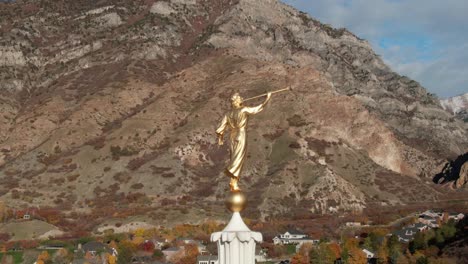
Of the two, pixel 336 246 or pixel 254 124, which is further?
pixel 254 124

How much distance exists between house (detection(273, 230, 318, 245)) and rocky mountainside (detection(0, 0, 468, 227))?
7.87 metres

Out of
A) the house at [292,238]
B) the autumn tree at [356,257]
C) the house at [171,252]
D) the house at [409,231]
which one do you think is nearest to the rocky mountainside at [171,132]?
the house at [292,238]

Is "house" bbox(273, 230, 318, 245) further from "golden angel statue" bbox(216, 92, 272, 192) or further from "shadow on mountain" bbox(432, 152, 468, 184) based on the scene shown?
"golden angel statue" bbox(216, 92, 272, 192)

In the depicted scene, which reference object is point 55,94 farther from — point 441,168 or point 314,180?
point 441,168

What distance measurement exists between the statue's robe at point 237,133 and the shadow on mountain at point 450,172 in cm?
17914

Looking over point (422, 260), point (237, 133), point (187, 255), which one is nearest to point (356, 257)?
point (422, 260)

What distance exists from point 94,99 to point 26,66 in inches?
1512

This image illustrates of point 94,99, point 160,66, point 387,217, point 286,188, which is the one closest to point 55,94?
point 94,99

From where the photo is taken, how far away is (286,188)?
406 ft

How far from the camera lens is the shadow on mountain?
18623 cm

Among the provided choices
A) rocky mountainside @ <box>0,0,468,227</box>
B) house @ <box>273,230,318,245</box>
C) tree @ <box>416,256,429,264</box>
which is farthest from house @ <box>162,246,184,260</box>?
tree @ <box>416,256,429,264</box>

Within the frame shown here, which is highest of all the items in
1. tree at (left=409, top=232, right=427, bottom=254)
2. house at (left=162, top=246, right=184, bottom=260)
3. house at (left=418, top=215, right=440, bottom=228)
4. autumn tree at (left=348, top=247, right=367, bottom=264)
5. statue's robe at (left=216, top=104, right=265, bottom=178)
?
house at (left=418, top=215, right=440, bottom=228)

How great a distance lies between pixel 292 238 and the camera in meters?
109

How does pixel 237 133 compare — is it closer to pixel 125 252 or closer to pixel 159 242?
pixel 125 252
